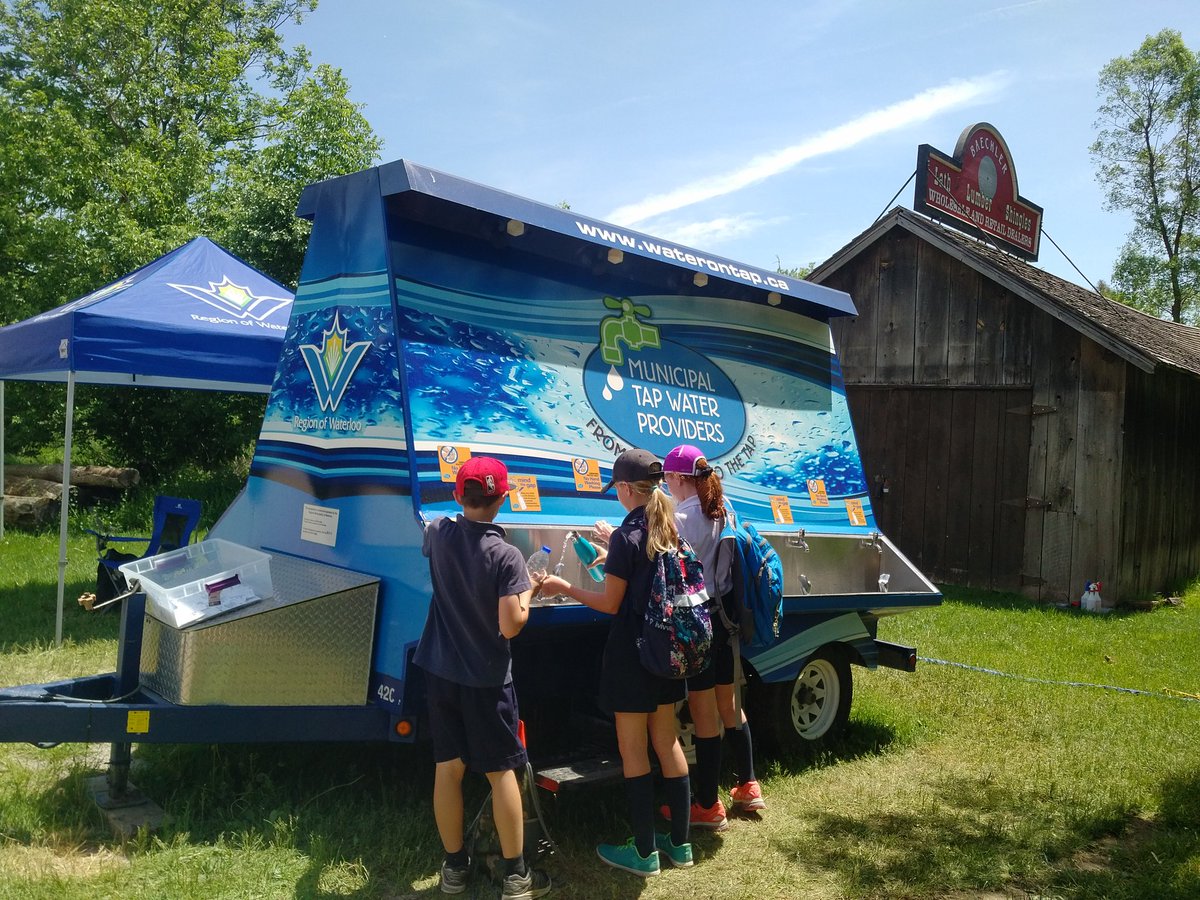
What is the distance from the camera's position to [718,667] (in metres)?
4.80

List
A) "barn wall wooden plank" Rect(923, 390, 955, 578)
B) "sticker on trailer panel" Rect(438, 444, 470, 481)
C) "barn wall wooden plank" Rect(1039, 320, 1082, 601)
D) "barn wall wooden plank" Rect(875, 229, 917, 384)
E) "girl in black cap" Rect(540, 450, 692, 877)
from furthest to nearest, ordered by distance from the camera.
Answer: "barn wall wooden plank" Rect(875, 229, 917, 384) < "barn wall wooden plank" Rect(923, 390, 955, 578) < "barn wall wooden plank" Rect(1039, 320, 1082, 601) < "sticker on trailer panel" Rect(438, 444, 470, 481) < "girl in black cap" Rect(540, 450, 692, 877)

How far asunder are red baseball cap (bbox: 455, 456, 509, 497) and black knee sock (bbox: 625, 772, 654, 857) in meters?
1.42

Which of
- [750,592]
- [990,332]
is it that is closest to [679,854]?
[750,592]

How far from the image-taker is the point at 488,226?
498cm

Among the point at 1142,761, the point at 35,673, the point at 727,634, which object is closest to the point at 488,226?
the point at 727,634

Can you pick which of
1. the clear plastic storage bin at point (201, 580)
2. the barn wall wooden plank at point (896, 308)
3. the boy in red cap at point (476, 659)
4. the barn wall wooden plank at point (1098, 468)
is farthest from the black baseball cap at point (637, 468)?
the barn wall wooden plank at point (896, 308)

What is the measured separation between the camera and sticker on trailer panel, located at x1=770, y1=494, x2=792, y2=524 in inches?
244

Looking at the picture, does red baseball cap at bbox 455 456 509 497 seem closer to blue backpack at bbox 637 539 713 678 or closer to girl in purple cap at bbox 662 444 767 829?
blue backpack at bbox 637 539 713 678

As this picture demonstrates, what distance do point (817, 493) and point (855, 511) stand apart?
1.40 feet

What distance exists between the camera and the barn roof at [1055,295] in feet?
37.7

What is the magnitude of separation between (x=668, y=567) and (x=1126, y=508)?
9.82m

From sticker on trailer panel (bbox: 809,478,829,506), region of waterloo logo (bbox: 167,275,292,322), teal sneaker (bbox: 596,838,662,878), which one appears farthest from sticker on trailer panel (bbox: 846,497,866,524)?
region of waterloo logo (bbox: 167,275,292,322)

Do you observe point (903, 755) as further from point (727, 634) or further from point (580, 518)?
point (580, 518)

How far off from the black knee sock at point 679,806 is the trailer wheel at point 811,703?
1.56 meters
